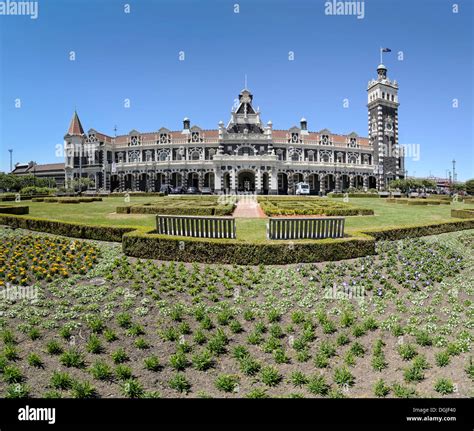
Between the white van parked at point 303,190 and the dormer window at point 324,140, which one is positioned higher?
the dormer window at point 324,140

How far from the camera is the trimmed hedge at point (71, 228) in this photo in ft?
44.5

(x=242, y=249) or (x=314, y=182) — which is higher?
(x=314, y=182)

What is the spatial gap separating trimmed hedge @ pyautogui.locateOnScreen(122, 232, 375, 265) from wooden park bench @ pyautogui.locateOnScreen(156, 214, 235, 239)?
1041 mm

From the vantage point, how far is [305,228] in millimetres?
12156

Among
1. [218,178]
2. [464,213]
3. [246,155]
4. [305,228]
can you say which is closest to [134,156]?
[218,178]

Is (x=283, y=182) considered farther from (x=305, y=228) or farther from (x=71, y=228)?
(x=305, y=228)

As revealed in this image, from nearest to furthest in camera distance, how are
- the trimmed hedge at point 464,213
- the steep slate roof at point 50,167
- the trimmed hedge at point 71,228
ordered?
the trimmed hedge at point 71,228 < the trimmed hedge at point 464,213 < the steep slate roof at point 50,167

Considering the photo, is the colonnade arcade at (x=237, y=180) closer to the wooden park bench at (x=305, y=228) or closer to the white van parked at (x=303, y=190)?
the white van parked at (x=303, y=190)

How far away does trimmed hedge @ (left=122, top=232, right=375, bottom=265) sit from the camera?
1077 centimetres

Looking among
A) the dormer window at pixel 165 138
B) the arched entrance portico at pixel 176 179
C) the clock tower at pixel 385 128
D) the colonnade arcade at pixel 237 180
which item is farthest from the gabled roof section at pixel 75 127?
the clock tower at pixel 385 128

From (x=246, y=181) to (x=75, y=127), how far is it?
41.6 meters

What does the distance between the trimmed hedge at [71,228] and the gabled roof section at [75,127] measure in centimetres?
6468
